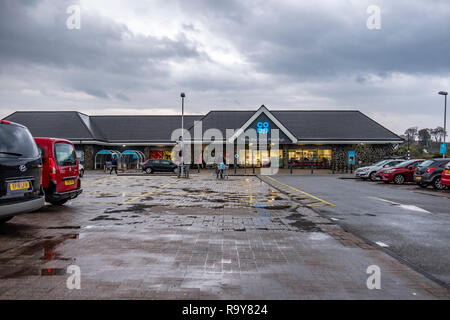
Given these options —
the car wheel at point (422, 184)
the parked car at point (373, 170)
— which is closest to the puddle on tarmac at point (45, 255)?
the car wheel at point (422, 184)

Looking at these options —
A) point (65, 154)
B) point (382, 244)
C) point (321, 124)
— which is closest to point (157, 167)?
point (321, 124)

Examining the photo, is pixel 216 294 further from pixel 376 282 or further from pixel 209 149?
pixel 209 149

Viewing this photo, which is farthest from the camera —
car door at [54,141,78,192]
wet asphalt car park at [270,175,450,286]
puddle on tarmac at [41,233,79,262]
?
car door at [54,141,78,192]

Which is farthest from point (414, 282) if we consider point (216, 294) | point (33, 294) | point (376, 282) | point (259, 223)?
point (33, 294)

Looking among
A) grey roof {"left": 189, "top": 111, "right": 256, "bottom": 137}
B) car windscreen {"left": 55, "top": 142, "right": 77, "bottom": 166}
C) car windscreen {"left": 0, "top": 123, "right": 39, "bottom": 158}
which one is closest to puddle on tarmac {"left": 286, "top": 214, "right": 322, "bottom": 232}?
car windscreen {"left": 0, "top": 123, "right": 39, "bottom": 158}

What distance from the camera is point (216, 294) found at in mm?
3434

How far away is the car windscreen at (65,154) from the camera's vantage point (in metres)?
8.79

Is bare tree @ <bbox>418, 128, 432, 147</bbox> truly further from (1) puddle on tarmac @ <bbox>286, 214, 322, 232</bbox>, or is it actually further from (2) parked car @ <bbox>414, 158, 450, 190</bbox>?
(1) puddle on tarmac @ <bbox>286, 214, 322, 232</bbox>

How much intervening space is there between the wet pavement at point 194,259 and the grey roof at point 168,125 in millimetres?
30486

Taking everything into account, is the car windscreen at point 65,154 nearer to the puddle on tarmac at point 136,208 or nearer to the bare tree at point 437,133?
the puddle on tarmac at point 136,208

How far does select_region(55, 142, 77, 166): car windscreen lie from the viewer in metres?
8.79
